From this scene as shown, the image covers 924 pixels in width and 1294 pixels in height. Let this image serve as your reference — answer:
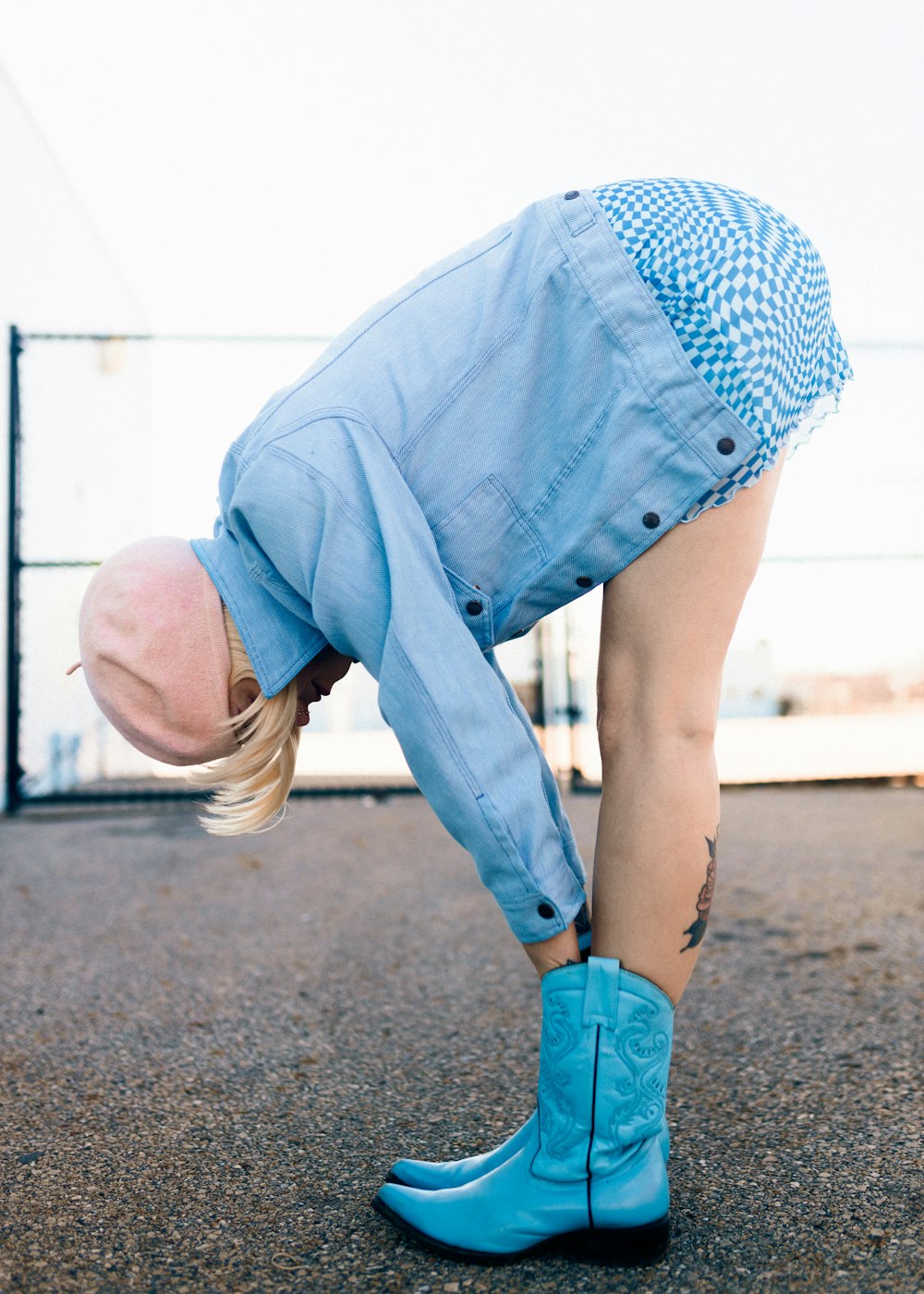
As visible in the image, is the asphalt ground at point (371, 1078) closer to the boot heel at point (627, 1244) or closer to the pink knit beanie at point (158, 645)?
the boot heel at point (627, 1244)

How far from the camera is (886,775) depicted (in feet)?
16.0

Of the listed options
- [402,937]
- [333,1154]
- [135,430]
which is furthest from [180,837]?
[135,430]

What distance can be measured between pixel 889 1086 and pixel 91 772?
5327 mm

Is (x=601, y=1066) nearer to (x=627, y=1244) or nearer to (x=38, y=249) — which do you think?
(x=627, y=1244)

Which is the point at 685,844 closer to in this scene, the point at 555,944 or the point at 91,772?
the point at 555,944

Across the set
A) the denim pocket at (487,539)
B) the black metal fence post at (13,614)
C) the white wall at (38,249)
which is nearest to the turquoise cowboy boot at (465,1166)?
the denim pocket at (487,539)

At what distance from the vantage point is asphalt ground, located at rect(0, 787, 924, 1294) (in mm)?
961

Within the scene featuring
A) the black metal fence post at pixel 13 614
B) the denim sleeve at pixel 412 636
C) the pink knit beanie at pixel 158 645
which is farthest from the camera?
the black metal fence post at pixel 13 614

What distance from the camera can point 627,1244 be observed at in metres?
0.93

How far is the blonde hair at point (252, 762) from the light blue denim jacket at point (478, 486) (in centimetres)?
4

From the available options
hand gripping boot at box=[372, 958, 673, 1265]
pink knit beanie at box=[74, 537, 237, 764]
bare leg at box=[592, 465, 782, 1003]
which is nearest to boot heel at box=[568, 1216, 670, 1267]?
hand gripping boot at box=[372, 958, 673, 1265]

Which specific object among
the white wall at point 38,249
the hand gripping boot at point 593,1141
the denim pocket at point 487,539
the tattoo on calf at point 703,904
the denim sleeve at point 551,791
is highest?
the white wall at point 38,249

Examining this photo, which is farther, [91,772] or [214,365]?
[91,772]

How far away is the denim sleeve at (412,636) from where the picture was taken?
2.94 feet
